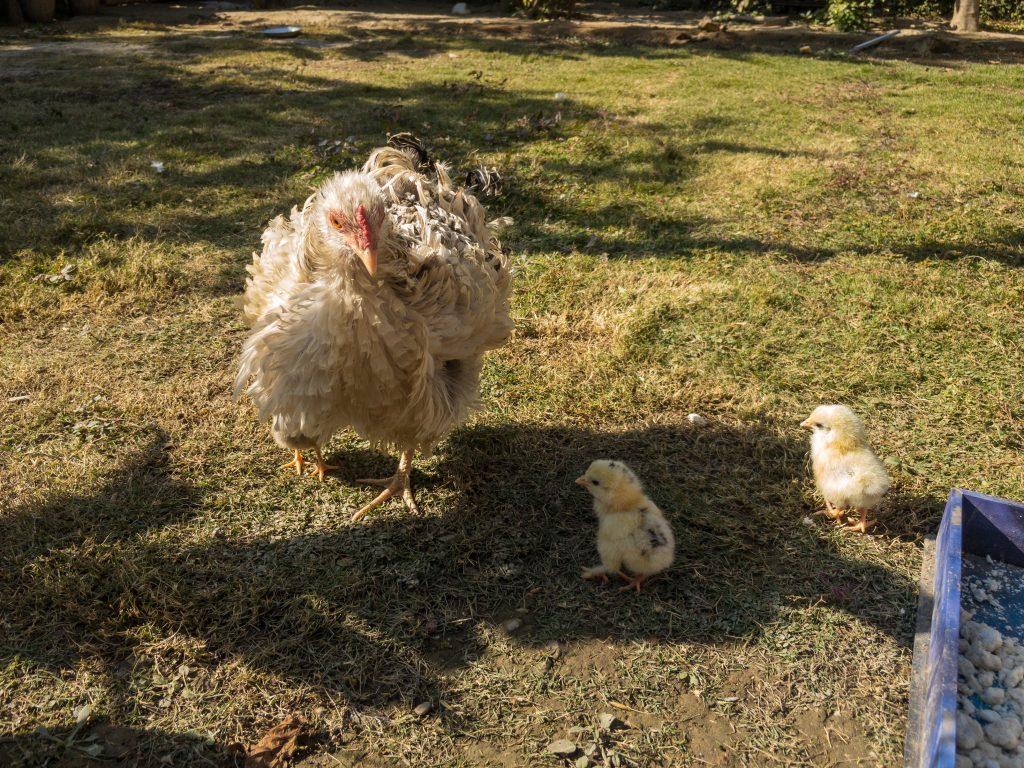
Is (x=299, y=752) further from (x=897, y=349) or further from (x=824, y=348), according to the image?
(x=897, y=349)

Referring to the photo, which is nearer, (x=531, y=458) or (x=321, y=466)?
(x=321, y=466)

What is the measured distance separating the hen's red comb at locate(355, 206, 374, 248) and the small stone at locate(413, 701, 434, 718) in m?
1.70

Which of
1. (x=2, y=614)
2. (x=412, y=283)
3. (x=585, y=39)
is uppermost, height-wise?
(x=585, y=39)

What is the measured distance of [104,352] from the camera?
4512 millimetres

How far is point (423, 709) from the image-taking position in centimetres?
262

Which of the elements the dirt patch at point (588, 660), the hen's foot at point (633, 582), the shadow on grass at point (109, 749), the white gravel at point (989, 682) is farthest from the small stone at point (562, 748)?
the white gravel at point (989, 682)

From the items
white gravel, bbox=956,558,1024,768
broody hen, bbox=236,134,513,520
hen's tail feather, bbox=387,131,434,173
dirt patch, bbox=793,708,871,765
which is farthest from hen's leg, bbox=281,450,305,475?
white gravel, bbox=956,558,1024,768

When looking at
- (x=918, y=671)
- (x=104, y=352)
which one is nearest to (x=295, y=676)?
(x=918, y=671)

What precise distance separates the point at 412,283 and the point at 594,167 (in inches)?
188

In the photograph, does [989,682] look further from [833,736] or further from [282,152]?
[282,152]

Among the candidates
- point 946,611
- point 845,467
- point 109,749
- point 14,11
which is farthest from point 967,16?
point 14,11

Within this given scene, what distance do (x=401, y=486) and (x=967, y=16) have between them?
48.2 feet

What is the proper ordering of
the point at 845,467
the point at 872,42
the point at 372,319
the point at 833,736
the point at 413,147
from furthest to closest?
the point at 872,42 < the point at 413,147 < the point at 845,467 < the point at 372,319 < the point at 833,736

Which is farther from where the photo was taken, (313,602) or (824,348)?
(824,348)
